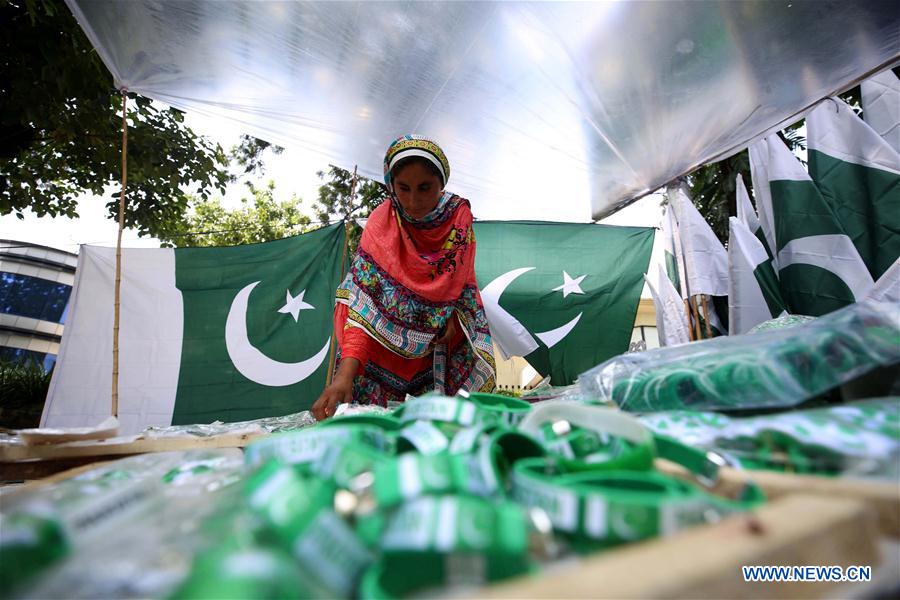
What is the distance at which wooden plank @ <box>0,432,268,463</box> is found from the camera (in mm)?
917

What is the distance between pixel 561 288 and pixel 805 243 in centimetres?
186

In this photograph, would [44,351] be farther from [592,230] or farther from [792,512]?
[792,512]

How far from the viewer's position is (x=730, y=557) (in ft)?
0.92

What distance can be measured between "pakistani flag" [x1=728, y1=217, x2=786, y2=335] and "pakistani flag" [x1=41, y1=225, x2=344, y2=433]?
114 inches

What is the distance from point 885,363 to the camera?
64 centimetres

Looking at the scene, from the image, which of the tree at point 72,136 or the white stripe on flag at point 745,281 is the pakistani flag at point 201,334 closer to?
the tree at point 72,136

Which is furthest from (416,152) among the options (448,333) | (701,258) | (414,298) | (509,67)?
(701,258)

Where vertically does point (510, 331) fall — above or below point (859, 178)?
below

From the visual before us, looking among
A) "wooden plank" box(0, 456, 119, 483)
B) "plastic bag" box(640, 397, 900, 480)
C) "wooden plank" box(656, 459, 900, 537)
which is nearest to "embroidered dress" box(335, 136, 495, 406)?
"wooden plank" box(0, 456, 119, 483)

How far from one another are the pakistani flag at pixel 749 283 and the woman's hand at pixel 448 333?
1.73 meters

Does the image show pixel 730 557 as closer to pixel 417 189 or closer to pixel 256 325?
pixel 417 189

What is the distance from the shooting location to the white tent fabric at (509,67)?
6.34ft

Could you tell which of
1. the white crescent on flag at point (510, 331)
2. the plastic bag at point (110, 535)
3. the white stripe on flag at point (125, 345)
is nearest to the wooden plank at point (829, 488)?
the plastic bag at point (110, 535)

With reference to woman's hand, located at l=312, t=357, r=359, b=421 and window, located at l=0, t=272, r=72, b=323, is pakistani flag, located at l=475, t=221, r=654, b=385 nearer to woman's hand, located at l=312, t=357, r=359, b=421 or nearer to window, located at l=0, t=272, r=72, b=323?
woman's hand, located at l=312, t=357, r=359, b=421
